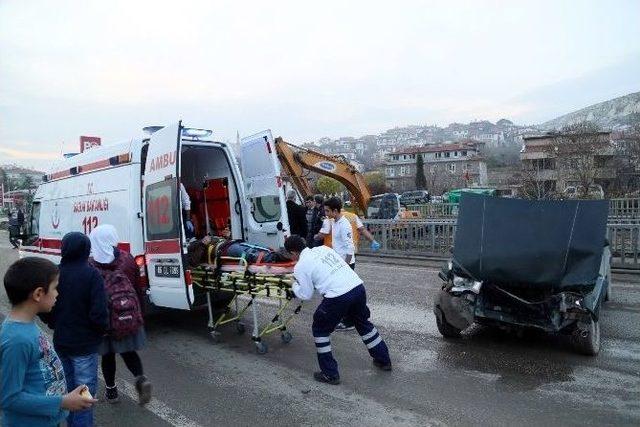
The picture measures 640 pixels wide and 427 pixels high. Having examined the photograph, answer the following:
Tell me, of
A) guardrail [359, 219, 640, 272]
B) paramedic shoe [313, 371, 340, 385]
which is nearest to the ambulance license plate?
paramedic shoe [313, 371, 340, 385]

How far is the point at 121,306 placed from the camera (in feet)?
14.1

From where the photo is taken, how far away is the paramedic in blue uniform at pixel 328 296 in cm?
501

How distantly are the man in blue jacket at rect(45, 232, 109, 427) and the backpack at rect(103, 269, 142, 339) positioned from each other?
0.51 metres

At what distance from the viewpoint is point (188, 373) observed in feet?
17.9

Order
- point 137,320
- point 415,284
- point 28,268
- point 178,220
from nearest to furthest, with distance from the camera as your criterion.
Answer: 1. point 28,268
2. point 137,320
3. point 178,220
4. point 415,284

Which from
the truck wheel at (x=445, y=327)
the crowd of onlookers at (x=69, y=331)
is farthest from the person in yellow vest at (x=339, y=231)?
the crowd of onlookers at (x=69, y=331)

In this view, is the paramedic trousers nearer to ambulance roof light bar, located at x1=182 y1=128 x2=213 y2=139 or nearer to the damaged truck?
the damaged truck

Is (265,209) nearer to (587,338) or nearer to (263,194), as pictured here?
(263,194)

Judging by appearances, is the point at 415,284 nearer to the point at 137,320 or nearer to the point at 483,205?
the point at 483,205

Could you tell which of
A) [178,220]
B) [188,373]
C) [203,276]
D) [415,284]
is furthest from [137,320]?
[415,284]

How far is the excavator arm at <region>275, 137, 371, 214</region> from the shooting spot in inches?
467

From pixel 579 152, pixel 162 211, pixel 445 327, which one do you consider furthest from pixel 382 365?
pixel 579 152

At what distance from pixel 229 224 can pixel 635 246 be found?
831cm

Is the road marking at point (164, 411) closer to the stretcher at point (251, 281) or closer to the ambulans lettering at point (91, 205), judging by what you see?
the stretcher at point (251, 281)
